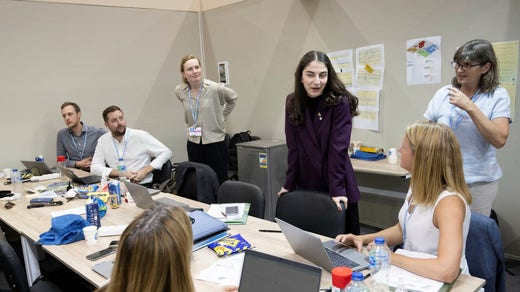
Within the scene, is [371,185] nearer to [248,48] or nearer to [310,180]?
[310,180]

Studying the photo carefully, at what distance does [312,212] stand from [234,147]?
9.26 ft

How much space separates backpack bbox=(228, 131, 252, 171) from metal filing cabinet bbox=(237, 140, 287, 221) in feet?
1.38

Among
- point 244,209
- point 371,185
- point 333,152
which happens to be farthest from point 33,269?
point 371,185

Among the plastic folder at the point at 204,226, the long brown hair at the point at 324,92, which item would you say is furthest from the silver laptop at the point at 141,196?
the long brown hair at the point at 324,92

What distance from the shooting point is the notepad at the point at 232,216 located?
221cm

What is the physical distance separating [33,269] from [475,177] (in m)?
2.73

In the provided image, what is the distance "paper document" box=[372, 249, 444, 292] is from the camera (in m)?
1.31

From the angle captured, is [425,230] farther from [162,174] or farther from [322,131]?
[162,174]

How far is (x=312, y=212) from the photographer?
2.22m

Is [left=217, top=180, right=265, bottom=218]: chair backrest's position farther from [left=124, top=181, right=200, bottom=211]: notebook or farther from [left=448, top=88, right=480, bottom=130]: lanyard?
[left=448, top=88, right=480, bottom=130]: lanyard

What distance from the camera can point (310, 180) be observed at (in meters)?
2.50

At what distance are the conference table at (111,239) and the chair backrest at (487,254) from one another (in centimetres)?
18

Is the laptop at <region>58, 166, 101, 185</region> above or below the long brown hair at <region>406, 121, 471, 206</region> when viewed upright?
below

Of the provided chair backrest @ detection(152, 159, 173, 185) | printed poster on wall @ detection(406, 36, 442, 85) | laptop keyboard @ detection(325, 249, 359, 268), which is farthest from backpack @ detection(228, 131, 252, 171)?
laptop keyboard @ detection(325, 249, 359, 268)
